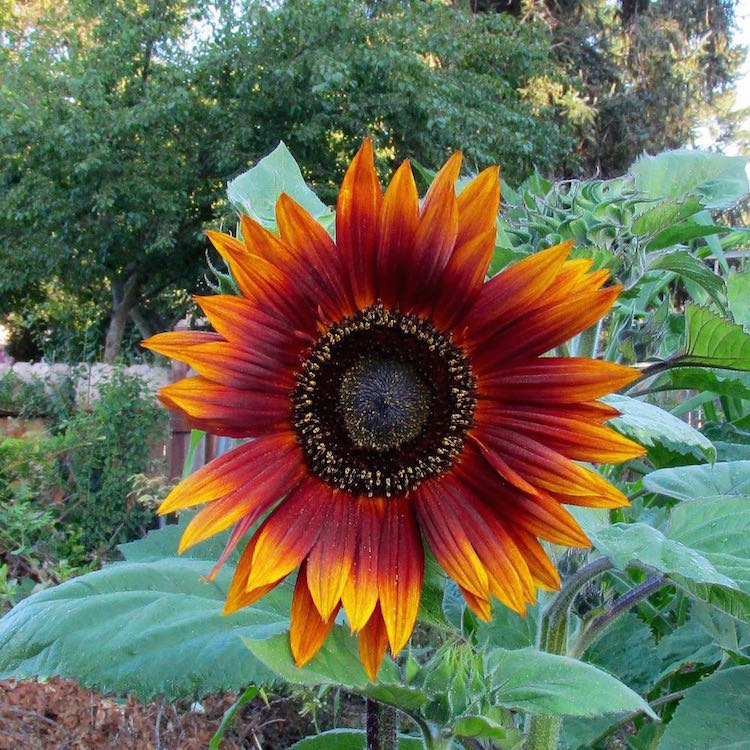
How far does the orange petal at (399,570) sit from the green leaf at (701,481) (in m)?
0.22

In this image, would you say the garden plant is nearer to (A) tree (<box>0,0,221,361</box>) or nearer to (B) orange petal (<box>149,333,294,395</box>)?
(B) orange petal (<box>149,333,294,395</box>)

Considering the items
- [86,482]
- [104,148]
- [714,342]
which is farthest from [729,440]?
[104,148]

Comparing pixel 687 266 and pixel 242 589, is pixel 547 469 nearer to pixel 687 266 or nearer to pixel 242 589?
pixel 242 589

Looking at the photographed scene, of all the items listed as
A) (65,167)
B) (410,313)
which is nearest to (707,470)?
(410,313)

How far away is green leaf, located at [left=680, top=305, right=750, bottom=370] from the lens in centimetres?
61

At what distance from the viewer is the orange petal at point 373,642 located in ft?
1.37

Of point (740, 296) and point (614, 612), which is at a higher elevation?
point (740, 296)

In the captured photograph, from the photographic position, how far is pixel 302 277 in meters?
0.47

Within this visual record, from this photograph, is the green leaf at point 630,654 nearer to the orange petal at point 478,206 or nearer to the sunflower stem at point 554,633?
the sunflower stem at point 554,633

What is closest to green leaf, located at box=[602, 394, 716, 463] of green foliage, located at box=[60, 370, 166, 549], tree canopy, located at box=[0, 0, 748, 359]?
green foliage, located at box=[60, 370, 166, 549]

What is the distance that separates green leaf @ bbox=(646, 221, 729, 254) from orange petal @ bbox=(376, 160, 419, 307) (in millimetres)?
238

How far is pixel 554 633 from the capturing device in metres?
0.57

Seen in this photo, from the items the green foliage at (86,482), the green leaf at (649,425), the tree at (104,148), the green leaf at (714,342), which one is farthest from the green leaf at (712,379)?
the tree at (104,148)

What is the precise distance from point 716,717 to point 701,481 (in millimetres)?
168
